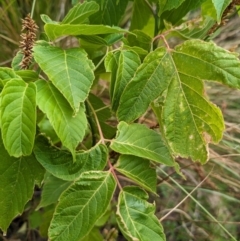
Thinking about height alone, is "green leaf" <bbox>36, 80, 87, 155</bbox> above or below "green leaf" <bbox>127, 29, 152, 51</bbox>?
below

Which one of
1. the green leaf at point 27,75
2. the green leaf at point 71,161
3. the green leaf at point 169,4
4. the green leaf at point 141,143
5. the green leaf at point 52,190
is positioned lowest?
the green leaf at point 52,190

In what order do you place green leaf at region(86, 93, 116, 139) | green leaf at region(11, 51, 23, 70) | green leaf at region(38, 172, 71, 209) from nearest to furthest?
green leaf at region(11, 51, 23, 70) < green leaf at region(86, 93, 116, 139) < green leaf at region(38, 172, 71, 209)

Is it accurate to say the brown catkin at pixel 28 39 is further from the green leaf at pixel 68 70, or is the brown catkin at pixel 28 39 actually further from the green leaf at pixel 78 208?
the green leaf at pixel 78 208

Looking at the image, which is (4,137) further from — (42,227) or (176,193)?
Answer: (176,193)

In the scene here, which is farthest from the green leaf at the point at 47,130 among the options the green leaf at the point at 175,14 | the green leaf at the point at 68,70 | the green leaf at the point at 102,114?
the green leaf at the point at 175,14

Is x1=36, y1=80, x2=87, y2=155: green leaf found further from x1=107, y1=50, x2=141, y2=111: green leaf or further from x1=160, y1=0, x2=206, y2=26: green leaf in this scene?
x1=160, y1=0, x2=206, y2=26: green leaf

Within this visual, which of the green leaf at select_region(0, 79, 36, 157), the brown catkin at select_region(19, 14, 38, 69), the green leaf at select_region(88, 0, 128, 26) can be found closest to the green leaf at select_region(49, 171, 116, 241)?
the green leaf at select_region(0, 79, 36, 157)

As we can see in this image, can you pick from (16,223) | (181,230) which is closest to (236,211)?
(181,230)
